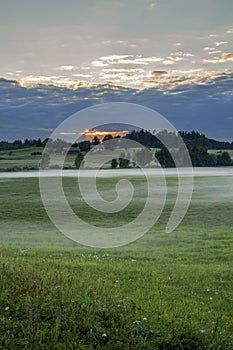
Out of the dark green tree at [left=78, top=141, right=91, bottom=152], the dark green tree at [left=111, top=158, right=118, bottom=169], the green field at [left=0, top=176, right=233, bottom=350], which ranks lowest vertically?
the green field at [left=0, top=176, right=233, bottom=350]

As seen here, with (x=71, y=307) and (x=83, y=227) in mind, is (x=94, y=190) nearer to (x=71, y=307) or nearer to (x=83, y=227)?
(x=83, y=227)

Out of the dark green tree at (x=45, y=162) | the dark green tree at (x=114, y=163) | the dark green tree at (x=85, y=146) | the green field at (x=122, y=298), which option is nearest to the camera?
the green field at (x=122, y=298)

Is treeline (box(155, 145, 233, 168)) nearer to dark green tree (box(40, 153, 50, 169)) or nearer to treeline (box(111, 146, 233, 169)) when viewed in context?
treeline (box(111, 146, 233, 169))

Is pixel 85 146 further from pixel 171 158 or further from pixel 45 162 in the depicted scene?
pixel 171 158

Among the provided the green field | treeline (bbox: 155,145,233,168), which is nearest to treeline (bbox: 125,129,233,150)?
treeline (bbox: 155,145,233,168)

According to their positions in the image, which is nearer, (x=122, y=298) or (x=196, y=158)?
(x=122, y=298)

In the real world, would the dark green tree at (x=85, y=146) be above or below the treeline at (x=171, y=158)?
above

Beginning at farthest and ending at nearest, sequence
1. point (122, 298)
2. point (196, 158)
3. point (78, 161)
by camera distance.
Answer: point (196, 158) < point (78, 161) < point (122, 298)

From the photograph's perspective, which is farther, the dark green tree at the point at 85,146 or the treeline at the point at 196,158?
the treeline at the point at 196,158

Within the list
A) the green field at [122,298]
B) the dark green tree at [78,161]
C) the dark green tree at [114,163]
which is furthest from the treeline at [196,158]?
the green field at [122,298]

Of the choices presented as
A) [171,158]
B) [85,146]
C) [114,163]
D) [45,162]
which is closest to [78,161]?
[114,163]

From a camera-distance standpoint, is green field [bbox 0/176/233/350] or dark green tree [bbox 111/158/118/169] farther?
dark green tree [bbox 111/158/118/169]

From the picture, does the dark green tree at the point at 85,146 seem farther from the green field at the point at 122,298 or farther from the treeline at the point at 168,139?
the green field at the point at 122,298

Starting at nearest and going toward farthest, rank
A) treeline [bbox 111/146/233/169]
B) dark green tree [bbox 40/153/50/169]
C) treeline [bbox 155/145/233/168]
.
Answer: dark green tree [bbox 40/153/50/169] < treeline [bbox 111/146/233/169] < treeline [bbox 155/145/233/168]
